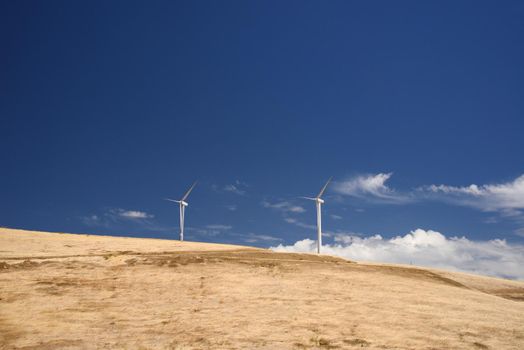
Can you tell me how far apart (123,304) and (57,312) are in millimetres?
2886

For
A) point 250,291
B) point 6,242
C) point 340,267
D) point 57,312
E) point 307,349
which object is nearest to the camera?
point 307,349

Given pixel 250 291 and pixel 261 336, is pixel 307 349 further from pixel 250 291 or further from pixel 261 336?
pixel 250 291

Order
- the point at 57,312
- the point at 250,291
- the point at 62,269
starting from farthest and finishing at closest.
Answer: the point at 62,269 → the point at 250,291 → the point at 57,312

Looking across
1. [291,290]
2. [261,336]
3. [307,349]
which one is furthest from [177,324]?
[291,290]

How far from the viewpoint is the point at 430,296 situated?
2536cm

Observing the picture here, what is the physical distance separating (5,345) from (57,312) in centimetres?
402

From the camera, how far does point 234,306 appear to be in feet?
69.0

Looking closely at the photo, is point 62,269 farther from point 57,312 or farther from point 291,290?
point 291,290

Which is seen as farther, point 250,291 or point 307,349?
point 250,291

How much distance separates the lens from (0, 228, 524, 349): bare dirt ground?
1664 centimetres

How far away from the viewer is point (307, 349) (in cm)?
1538

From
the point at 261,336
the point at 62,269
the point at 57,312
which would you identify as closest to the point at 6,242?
the point at 62,269

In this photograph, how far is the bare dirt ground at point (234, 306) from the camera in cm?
1664

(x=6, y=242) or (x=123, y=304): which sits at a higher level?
(x=6, y=242)
